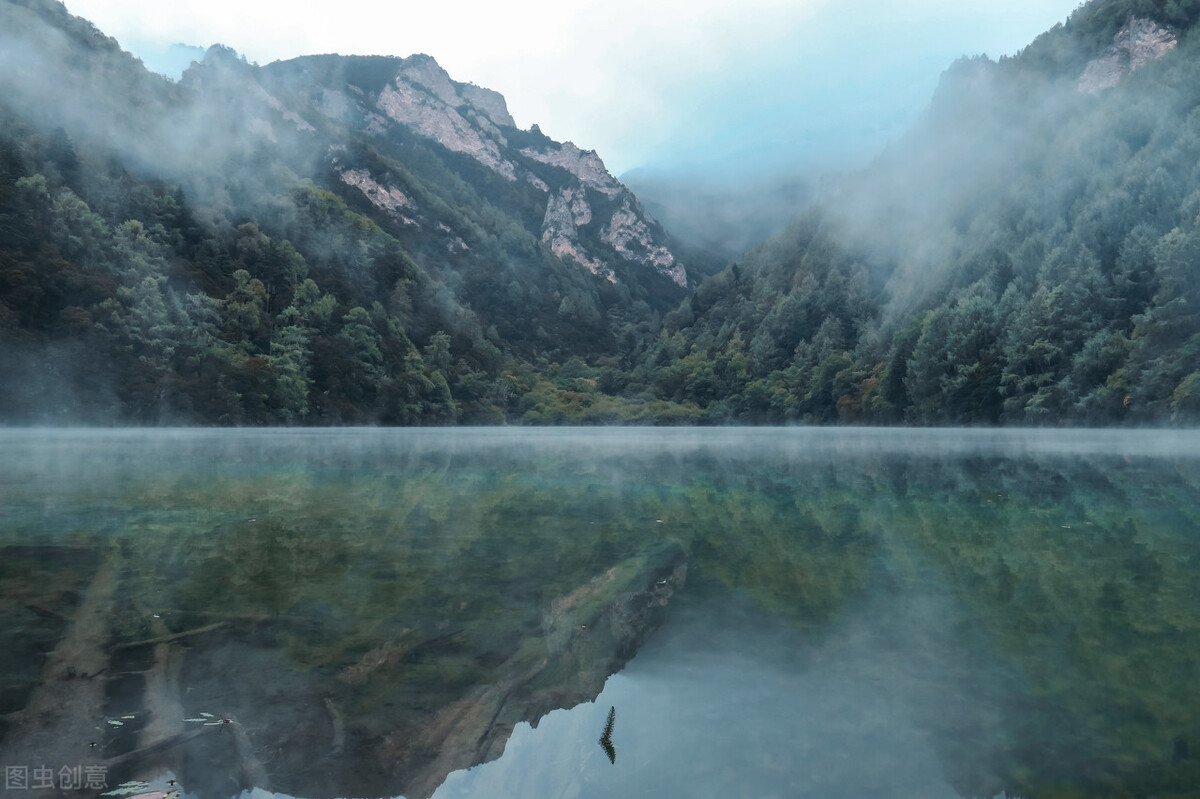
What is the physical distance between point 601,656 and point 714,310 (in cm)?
16106

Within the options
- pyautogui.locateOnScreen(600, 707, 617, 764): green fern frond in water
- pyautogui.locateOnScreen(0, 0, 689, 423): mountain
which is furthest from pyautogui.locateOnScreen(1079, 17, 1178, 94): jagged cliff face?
pyautogui.locateOnScreen(600, 707, 617, 764): green fern frond in water

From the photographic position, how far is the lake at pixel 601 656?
11.5 feet

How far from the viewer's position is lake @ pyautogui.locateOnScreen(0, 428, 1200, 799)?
352 centimetres

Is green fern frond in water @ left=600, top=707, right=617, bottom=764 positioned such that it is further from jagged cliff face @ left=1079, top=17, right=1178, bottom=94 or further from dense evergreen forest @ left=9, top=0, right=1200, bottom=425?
jagged cliff face @ left=1079, top=17, right=1178, bottom=94

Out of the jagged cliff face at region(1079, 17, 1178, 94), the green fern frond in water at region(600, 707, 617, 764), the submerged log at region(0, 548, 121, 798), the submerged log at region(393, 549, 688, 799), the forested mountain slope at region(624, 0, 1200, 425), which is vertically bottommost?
the green fern frond in water at region(600, 707, 617, 764)

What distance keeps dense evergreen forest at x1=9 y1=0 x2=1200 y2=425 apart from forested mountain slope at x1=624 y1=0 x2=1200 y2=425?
32 cm

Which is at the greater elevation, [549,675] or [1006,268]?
[1006,268]

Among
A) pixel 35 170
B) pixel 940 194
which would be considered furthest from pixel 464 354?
pixel 940 194

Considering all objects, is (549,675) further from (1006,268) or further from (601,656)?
(1006,268)

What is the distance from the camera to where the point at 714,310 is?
535ft

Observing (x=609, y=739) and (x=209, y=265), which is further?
(x=209, y=265)

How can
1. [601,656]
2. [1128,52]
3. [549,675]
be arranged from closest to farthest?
[549,675] < [601,656] < [1128,52]

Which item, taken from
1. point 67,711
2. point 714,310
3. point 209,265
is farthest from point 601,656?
point 714,310

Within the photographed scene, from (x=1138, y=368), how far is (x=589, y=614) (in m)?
63.3
